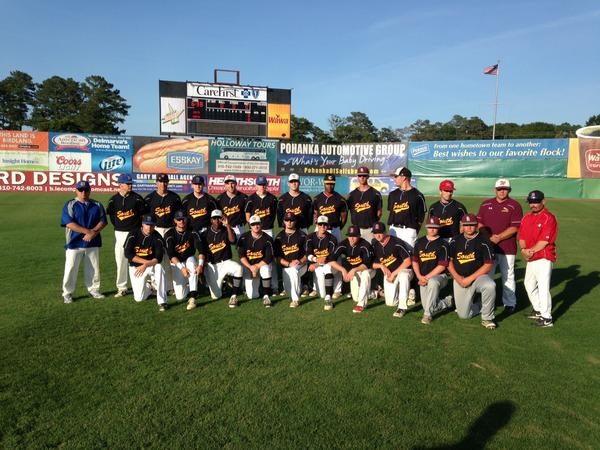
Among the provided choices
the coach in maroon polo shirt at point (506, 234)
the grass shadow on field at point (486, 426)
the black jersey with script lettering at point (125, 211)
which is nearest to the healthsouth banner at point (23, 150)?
the black jersey with script lettering at point (125, 211)

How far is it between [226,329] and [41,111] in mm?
91753

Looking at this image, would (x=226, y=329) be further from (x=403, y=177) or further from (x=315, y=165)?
(x=315, y=165)

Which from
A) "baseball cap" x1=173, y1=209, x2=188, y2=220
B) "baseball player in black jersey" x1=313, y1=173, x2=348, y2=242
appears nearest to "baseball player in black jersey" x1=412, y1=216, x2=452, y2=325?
"baseball player in black jersey" x1=313, y1=173, x2=348, y2=242

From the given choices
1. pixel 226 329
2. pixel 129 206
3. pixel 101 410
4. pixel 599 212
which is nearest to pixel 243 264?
pixel 226 329

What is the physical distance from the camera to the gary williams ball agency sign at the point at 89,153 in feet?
96.4

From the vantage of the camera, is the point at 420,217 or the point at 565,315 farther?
the point at 420,217

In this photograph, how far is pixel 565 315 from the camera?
666cm

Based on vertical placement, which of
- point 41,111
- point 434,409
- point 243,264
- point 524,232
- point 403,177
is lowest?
point 434,409

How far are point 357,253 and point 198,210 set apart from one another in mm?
3073

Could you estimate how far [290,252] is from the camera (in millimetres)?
7664

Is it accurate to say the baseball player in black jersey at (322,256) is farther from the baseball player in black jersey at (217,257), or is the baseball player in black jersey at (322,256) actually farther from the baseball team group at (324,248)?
the baseball player in black jersey at (217,257)

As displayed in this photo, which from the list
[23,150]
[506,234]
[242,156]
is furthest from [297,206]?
[23,150]

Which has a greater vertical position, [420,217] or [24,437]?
[420,217]

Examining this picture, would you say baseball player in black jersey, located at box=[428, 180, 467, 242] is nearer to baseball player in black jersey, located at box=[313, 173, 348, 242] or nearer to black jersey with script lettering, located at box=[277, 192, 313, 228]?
baseball player in black jersey, located at box=[313, 173, 348, 242]
